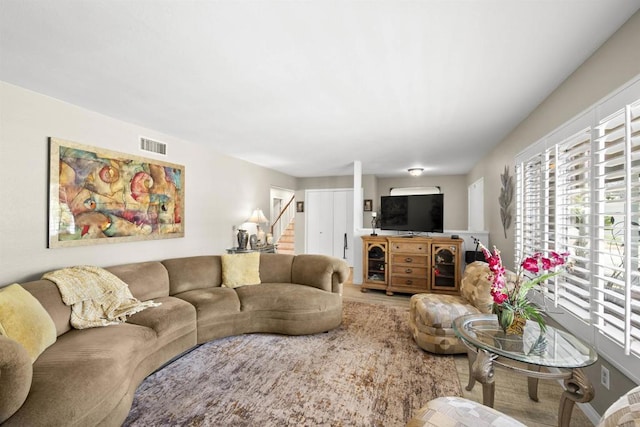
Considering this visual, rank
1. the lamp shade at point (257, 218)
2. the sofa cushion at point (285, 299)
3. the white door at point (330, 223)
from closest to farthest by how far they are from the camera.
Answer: the sofa cushion at point (285, 299) < the lamp shade at point (257, 218) < the white door at point (330, 223)

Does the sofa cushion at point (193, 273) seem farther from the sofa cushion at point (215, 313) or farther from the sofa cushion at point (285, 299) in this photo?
the sofa cushion at point (285, 299)

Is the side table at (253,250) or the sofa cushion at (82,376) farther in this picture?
the side table at (253,250)

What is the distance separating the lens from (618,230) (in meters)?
1.59

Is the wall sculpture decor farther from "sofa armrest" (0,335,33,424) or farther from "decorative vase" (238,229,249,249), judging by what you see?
"sofa armrest" (0,335,33,424)

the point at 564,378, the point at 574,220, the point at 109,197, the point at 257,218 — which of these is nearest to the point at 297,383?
the point at 564,378

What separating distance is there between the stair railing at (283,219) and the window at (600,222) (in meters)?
6.07

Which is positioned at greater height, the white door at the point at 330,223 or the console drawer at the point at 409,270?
the white door at the point at 330,223

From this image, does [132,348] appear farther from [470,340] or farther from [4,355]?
[470,340]

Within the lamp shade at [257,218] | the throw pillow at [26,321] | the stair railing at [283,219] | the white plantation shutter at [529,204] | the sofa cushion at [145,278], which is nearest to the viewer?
the throw pillow at [26,321]

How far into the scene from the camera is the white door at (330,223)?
7070 millimetres

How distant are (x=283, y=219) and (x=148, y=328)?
19.4ft

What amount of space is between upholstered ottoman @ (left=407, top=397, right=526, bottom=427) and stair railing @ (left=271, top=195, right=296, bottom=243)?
664 cm

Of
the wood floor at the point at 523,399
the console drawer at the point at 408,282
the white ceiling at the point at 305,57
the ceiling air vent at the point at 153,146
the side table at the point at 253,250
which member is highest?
the white ceiling at the point at 305,57

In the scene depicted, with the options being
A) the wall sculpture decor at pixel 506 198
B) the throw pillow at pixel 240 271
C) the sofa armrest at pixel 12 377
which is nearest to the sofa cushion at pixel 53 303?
the sofa armrest at pixel 12 377
